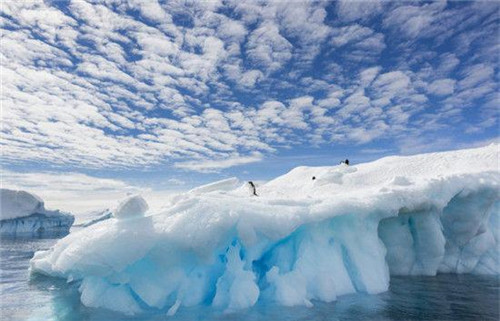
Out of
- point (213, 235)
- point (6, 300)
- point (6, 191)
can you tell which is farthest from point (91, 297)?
point (6, 191)

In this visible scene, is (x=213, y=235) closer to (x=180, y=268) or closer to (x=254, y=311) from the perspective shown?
(x=180, y=268)

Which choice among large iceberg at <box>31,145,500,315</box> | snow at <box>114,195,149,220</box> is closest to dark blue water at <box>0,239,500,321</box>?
large iceberg at <box>31,145,500,315</box>

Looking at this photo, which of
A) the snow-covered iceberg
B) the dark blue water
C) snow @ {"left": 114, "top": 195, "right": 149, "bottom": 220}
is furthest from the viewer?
the snow-covered iceberg

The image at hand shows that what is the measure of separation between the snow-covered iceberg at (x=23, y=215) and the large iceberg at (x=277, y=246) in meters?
40.0

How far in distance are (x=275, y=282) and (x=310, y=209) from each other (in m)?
1.92

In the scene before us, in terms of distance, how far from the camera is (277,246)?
886 centimetres

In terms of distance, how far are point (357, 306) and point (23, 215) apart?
51.3 m

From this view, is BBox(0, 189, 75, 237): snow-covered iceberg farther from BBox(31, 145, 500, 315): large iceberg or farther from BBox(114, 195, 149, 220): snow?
BBox(114, 195, 149, 220): snow

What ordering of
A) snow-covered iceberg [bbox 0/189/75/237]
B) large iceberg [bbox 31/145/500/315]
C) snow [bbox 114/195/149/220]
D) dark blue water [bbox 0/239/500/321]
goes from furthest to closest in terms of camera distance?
snow-covered iceberg [bbox 0/189/75/237] → snow [bbox 114/195/149/220] → large iceberg [bbox 31/145/500/315] → dark blue water [bbox 0/239/500/321]

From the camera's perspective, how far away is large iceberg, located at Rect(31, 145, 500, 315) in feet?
23.3

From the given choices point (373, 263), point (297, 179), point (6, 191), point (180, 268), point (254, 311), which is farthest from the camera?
point (6, 191)

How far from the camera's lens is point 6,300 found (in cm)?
862

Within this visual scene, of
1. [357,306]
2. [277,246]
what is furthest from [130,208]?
[357,306]

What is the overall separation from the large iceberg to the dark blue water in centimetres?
42
